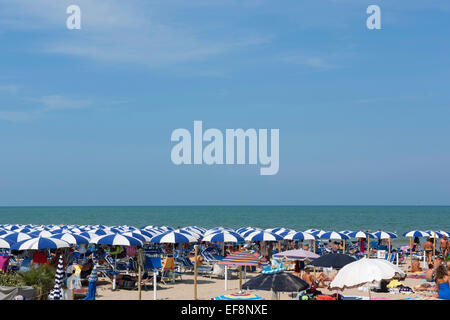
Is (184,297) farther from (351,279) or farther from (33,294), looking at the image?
(351,279)

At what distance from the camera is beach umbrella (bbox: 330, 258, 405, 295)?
9844mm

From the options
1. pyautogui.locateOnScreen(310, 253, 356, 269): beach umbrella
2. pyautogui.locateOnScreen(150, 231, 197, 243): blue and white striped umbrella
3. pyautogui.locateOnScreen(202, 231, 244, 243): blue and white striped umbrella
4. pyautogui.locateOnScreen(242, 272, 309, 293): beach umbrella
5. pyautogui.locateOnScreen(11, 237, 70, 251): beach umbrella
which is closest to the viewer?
pyautogui.locateOnScreen(242, 272, 309, 293): beach umbrella

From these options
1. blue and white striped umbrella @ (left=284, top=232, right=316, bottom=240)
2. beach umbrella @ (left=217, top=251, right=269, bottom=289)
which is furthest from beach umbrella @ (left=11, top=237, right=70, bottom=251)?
blue and white striped umbrella @ (left=284, top=232, right=316, bottom=240)

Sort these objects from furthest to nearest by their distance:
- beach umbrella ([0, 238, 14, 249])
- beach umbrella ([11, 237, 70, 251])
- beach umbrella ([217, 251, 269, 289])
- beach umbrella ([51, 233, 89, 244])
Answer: beach umbrella ([51, 233, 89, 244]) → beach umbrella ([0, 238, 14, 249]) → beach umbrella ([11, 237, 70, 251]) → beach umbrella ([217, 251, 269, 289])

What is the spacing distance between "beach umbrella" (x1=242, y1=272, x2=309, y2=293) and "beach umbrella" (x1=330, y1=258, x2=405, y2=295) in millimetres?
745

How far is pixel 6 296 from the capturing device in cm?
976

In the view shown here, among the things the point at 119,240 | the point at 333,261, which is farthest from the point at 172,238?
the point at 333,261

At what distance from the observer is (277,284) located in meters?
9.88

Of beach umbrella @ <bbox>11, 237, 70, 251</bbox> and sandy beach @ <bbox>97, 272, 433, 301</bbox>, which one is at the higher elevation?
beach umbrella @ <bbox>11, 237, 70, 251</bbox>

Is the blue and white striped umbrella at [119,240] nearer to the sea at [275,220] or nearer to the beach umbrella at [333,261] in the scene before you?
the beach umbrella at [333,261]

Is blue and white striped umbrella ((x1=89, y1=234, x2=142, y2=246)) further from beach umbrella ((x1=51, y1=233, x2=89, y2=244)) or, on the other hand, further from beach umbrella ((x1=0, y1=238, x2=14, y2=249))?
beach umbrella ((x1=0, y1=238, x2=14, y2=249))
